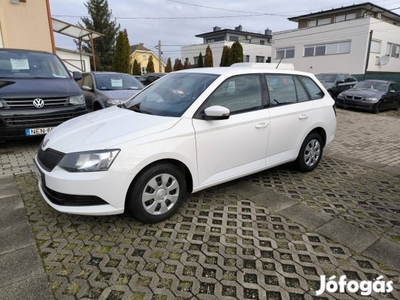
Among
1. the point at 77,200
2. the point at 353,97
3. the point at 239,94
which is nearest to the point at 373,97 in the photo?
the point at 353,97

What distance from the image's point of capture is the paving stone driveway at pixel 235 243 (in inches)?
86.6

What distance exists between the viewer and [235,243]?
273 centimetres

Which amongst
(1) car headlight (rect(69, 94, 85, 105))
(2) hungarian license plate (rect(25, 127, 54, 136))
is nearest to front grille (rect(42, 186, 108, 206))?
(2) hungarian license plate (rect(25, 127, 54, 136))

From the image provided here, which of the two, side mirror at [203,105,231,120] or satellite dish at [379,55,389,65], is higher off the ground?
satellite dish at [379,55,389,65]

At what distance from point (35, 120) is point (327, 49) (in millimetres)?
26353

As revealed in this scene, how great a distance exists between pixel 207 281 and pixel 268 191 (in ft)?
6.40

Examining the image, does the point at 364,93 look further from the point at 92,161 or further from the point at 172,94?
the point at 92,161

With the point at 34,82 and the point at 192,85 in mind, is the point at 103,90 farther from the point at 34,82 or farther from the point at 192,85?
the point at 192,85

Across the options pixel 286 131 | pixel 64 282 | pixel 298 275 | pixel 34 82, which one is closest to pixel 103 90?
pixel 34 82

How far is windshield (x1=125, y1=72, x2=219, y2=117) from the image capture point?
10.8 ft

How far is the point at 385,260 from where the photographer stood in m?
Result: 2.52

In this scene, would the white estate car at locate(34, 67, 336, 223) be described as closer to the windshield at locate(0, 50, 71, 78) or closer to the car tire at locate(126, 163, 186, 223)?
the car tire at locate(126, 163, 186, 223)

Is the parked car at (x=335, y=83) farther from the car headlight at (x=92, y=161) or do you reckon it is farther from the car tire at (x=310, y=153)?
the car headlight at (x=92, y=161)

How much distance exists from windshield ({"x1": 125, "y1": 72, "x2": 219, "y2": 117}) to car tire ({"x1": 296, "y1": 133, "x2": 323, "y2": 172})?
6.47ft
